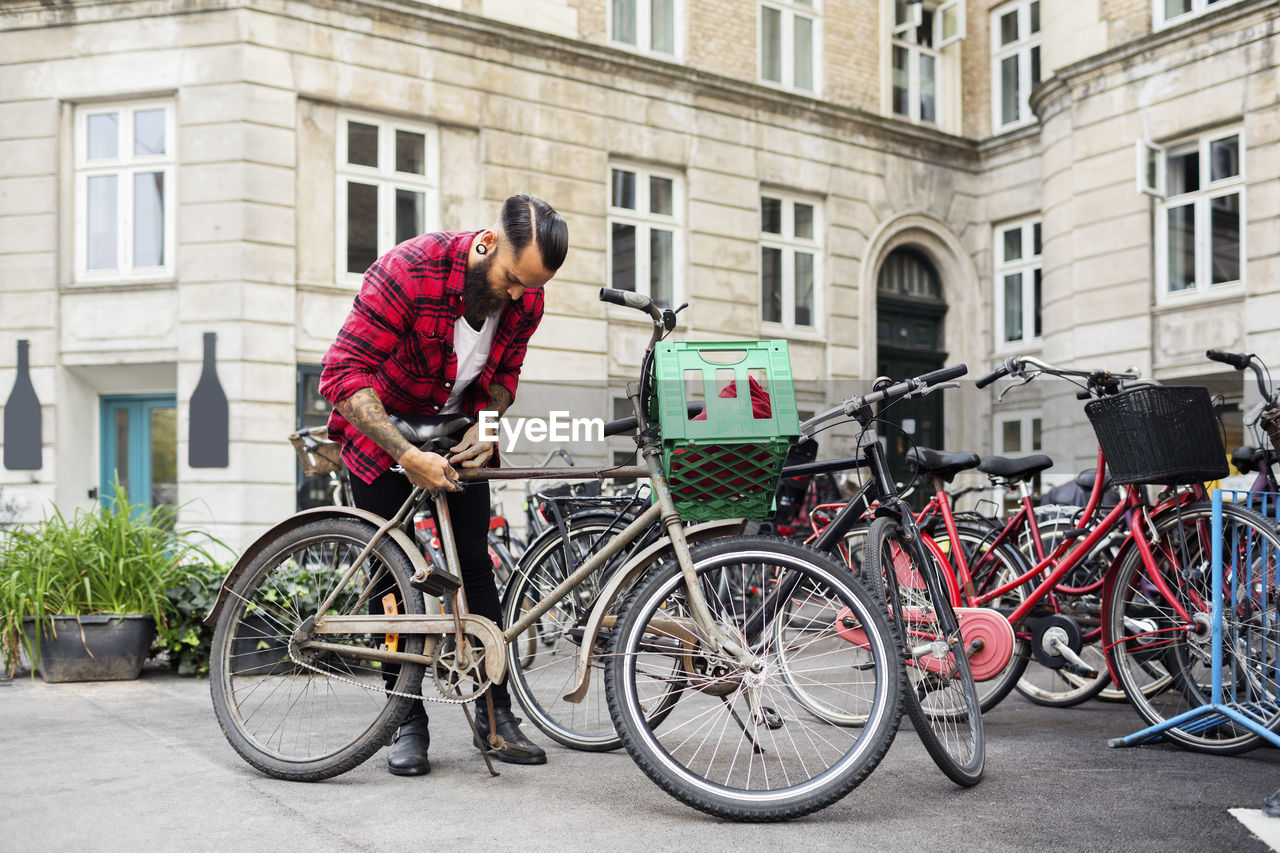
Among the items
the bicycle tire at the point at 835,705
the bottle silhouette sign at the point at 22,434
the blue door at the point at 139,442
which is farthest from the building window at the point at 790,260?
the bicycle tire at the point at 835,705

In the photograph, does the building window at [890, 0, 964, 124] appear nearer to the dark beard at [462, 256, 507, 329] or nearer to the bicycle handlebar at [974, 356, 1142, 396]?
the bicycle handlebar at [974, 356, 1142, 396]

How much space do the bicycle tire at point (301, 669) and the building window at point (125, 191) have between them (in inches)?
444

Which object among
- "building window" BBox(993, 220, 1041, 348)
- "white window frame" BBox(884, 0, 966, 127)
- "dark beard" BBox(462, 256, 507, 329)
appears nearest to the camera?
"dark beard" BBox(462, 256, 507, 329)

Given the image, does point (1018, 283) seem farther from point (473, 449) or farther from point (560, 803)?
point (560, 803)

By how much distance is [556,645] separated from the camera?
4.29 metres

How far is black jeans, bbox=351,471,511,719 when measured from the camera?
150 inches

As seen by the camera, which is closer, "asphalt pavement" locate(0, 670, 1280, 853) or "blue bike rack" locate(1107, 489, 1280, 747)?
"asphalt pavement" locate(0, 670, 1280, 853)

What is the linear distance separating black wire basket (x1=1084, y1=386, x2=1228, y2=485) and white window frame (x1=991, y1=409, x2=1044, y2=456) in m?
14.0

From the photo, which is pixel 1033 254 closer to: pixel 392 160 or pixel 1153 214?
pixel 1153 214

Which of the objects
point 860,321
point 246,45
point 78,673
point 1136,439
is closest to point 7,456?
point 246,45

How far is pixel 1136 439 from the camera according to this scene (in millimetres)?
4168

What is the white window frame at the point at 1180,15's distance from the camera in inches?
591

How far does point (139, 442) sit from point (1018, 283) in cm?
1391

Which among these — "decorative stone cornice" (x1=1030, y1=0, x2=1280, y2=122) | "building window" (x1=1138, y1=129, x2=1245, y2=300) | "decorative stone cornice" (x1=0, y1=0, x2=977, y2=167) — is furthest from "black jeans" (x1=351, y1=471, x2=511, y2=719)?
"decorative stone cornice" (x1=1030, y1=0, x2=1280, y2=122)
